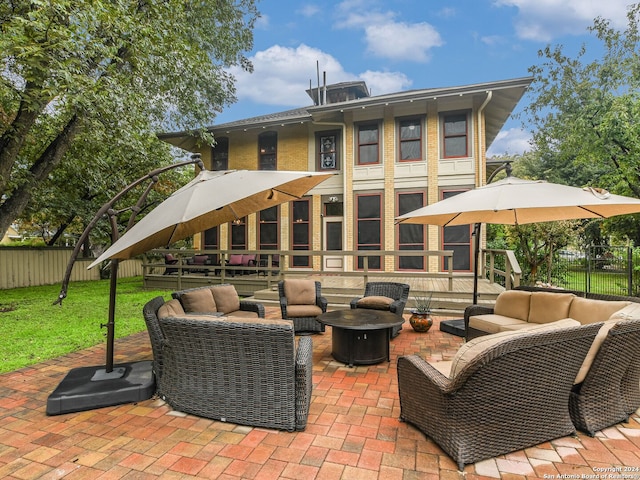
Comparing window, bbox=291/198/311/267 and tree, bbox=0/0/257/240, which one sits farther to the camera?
window, bbox=291/198/311/267

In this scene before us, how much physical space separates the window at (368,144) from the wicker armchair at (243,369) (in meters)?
9.59

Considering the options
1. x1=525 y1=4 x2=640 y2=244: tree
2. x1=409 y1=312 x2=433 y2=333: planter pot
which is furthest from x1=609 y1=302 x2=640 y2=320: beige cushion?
x1=525 y1=4 x2=640 y2=244: tree

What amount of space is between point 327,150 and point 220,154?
4368mm

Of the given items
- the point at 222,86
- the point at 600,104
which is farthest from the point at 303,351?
the point at 600,104

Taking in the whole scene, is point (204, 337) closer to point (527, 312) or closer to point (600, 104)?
point (527, 312)

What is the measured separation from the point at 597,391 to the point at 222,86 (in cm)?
1411

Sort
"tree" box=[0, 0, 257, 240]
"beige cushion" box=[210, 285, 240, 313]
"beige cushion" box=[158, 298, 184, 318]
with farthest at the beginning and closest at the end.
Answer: "tree" box=[0, 0, 257, 240] < "beige cushion" box=[210, 285, 240, 313] < "beige cushion" box=[158, 298, 184, 318]

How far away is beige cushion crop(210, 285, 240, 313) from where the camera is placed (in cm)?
508

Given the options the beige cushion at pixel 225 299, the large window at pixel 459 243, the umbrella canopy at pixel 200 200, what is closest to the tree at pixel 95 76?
the umbrella canopy at pixel 200 200

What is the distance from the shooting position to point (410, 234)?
11133 mm

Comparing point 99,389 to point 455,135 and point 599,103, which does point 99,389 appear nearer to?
point 455,135

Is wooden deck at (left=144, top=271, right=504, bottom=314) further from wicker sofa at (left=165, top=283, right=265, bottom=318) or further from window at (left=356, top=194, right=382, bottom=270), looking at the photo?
wicker sofa at (left=165, top=283, right=265, bottom=318)

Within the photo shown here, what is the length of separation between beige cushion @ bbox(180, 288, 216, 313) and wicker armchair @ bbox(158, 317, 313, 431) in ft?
5.48

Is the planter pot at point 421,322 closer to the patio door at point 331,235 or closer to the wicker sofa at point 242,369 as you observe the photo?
the wicker sofa at point 242,369
